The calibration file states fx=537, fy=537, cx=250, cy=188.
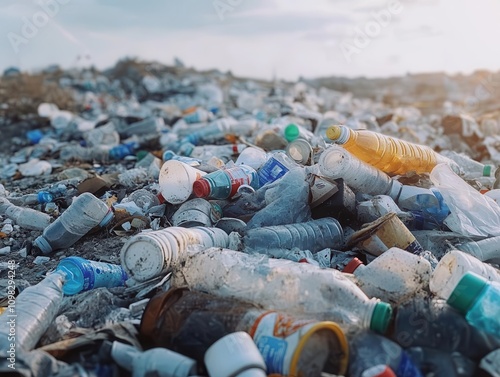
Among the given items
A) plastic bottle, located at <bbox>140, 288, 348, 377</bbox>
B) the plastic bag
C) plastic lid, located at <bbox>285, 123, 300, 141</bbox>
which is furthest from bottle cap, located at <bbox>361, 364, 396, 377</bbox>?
plastic lid, located at <bbox>285, 123, 300, 141</bbox>

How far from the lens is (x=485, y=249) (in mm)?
2729

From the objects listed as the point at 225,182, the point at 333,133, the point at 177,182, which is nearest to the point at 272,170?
the point at 225,182

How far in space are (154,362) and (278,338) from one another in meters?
0.39

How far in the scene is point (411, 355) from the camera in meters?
1.69

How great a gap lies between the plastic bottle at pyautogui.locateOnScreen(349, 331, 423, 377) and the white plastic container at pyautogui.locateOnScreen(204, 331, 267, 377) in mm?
297

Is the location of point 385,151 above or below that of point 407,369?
above

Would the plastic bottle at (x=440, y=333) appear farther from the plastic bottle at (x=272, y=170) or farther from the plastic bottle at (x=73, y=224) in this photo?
the plastic bottle at (x=73, y=224)

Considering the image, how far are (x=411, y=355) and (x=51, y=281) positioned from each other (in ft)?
4.82

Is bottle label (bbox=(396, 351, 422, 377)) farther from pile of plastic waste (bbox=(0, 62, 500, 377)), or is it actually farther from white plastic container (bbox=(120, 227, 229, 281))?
white plastic container (bbox=(120, 227, 229, 281))

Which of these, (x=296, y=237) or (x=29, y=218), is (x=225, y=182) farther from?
(x=29, y=218)

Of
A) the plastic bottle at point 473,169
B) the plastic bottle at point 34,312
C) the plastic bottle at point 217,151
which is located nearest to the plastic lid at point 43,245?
the plastic bottle at point 34,312

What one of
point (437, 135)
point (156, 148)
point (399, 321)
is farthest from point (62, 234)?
point (437, 135)

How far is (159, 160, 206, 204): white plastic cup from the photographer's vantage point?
3.10 metres

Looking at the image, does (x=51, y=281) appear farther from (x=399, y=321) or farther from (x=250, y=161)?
(x=250, y=161)
